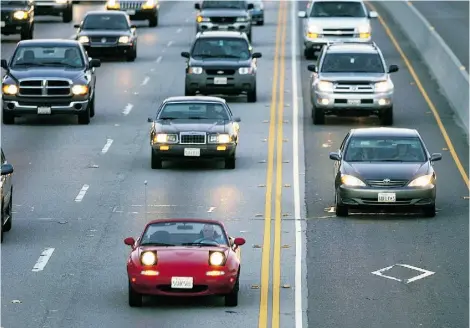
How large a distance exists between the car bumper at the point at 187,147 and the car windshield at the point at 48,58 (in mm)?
7598

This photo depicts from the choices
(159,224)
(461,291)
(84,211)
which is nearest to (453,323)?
(461,291)

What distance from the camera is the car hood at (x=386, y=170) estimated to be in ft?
96.0

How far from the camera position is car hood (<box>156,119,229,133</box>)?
3434 cm

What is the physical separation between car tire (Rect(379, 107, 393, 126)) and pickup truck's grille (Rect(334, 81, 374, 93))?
599mm

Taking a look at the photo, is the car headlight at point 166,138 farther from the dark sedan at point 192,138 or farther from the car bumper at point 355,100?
the car bumper at point 355,100

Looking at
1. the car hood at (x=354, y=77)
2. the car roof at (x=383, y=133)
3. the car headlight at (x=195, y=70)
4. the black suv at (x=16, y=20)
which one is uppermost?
the car roof at (x=383, y=133)

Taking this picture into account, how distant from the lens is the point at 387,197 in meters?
29.0

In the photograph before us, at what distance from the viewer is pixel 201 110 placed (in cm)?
3531

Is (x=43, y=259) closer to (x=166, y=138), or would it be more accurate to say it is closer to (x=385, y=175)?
(x=385, y=175)

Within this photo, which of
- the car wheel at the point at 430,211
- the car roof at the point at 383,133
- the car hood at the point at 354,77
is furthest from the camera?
the car hood at the point at 354,77

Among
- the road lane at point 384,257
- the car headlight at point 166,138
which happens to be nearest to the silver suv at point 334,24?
the road lane at point 384,257

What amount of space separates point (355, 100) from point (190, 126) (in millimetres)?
7895

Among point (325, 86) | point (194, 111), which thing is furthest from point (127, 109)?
point (194, 111)

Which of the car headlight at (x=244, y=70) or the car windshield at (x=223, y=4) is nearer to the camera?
the car headlight at (x=244, y=70)
